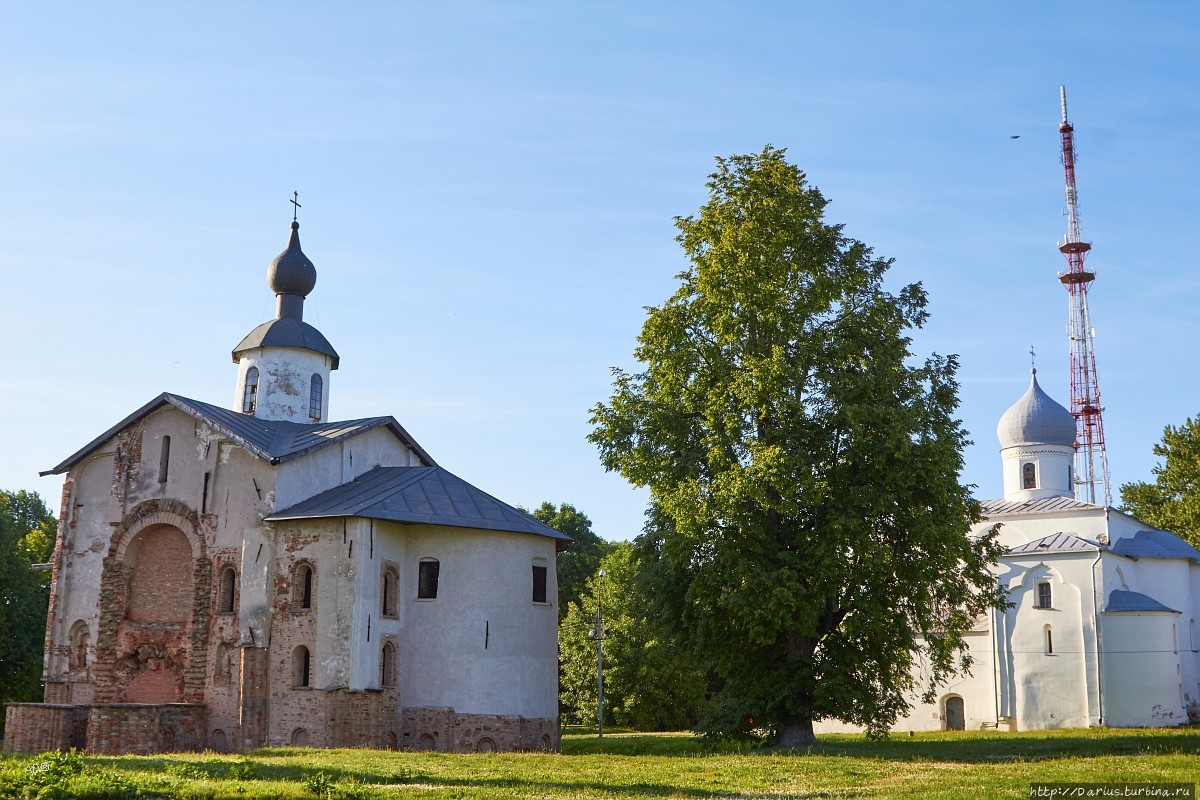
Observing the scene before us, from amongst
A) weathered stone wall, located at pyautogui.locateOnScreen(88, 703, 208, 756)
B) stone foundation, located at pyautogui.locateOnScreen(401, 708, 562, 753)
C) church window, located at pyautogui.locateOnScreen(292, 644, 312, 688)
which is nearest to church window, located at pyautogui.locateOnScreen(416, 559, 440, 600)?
stone foundation, located at pyautogui.locateOnScreen(401, 708, 562, 753)

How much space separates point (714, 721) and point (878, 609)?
420 centimetres

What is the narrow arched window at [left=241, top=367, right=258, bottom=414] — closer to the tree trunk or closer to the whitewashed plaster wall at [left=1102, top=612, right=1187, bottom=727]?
the tree trunk

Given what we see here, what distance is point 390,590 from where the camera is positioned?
85.8 ft

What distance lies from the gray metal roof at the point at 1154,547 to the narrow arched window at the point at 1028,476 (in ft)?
11.9

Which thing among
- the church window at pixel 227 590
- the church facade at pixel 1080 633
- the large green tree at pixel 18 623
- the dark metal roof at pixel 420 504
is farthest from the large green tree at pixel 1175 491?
the large green tree at pixel 18 623

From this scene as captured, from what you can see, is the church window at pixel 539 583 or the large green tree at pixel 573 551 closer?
the church window at pixel 539 583

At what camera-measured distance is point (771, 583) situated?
20.6m

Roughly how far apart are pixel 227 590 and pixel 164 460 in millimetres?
3894

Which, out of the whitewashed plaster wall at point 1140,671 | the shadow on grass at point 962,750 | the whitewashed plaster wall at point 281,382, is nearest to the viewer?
the shadow on grass at point 962,750

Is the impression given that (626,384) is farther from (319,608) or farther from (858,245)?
(319,608)

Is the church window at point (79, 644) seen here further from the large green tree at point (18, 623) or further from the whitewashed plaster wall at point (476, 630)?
the large green tree at point (18, 623)

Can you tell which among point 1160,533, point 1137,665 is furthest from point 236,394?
point 1160,533

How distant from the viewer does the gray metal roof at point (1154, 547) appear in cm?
3834

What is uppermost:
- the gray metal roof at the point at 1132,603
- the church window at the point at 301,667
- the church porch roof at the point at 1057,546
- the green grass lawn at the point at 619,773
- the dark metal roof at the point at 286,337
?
the dark metal roof at the point at 286,337
